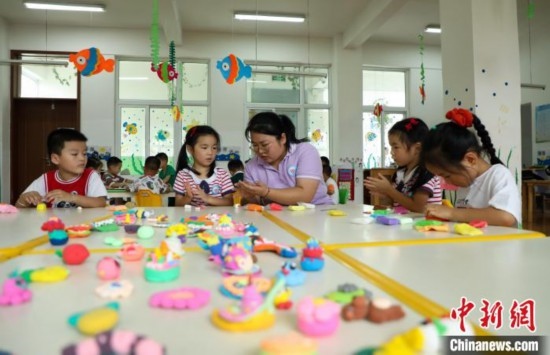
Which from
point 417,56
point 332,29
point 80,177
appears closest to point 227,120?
point 332,29

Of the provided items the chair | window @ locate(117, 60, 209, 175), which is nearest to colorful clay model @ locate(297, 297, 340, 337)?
the chair

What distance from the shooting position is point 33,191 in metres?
1.87

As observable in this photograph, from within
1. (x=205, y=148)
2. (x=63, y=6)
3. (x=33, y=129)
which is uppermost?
(x=63, y=6)

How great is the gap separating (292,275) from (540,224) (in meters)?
5.32

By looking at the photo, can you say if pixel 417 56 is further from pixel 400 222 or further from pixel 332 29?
pixel 400 222

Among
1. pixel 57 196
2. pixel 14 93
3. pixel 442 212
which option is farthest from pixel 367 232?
pixel 14 93

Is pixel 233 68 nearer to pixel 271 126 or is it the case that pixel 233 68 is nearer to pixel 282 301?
pixel 271 126

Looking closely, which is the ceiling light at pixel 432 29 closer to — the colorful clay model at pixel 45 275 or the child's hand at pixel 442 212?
the child's hand at pixel 442 212

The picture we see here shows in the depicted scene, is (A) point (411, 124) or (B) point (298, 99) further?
(B) point (298, 99)

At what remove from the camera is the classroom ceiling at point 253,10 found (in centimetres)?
546

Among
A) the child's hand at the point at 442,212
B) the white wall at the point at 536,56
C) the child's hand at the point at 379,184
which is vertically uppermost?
the white wall at the point at 536,56

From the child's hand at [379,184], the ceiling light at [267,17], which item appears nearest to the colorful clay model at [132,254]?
the child's hand at [379,184]

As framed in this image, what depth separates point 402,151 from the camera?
5.91 feet

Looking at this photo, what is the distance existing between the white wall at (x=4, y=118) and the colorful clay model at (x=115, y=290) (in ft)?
22.4
